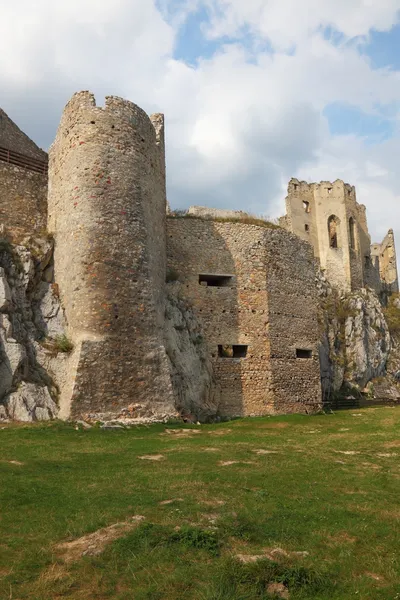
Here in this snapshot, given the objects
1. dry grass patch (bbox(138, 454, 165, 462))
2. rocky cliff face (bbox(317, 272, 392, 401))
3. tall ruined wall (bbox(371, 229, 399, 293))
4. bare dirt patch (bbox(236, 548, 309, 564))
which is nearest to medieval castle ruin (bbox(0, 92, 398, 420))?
dry grass patch (bbox(138, 454, 165, 462))

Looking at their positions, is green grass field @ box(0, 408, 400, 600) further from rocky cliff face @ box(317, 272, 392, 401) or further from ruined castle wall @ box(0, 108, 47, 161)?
rocky cliff face @ box(317, 272, 392, 401)

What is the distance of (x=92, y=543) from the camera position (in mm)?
6246

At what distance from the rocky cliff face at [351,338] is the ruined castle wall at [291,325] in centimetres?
1398

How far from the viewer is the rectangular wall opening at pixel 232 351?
2205 cm

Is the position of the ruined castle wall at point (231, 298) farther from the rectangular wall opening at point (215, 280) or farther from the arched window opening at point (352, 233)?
the arched window opening at point (352, 233)

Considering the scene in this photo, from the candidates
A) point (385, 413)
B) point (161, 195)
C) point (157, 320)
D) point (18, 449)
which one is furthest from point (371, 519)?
point (161, 195)

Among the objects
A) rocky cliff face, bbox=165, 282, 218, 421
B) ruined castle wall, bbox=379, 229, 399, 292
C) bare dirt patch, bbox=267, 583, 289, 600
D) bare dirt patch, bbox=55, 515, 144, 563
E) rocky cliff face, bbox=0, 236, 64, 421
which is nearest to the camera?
bare dirt patch, bbox=267, 583, 289, 600

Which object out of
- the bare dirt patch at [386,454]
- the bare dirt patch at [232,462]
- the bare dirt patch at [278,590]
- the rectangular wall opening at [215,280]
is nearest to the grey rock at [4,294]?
the rectangular wall opening at [215,280]

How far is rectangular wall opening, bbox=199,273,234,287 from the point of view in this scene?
74.4ft

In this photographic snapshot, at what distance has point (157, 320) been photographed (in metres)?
17.8

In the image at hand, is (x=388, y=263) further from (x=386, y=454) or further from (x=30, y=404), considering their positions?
(x=30, y=404)

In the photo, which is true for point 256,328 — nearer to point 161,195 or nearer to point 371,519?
point 161,195

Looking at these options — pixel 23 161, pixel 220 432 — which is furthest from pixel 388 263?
pixel 220 432

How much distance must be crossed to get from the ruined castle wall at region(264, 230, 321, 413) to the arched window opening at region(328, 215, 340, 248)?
26590mm
